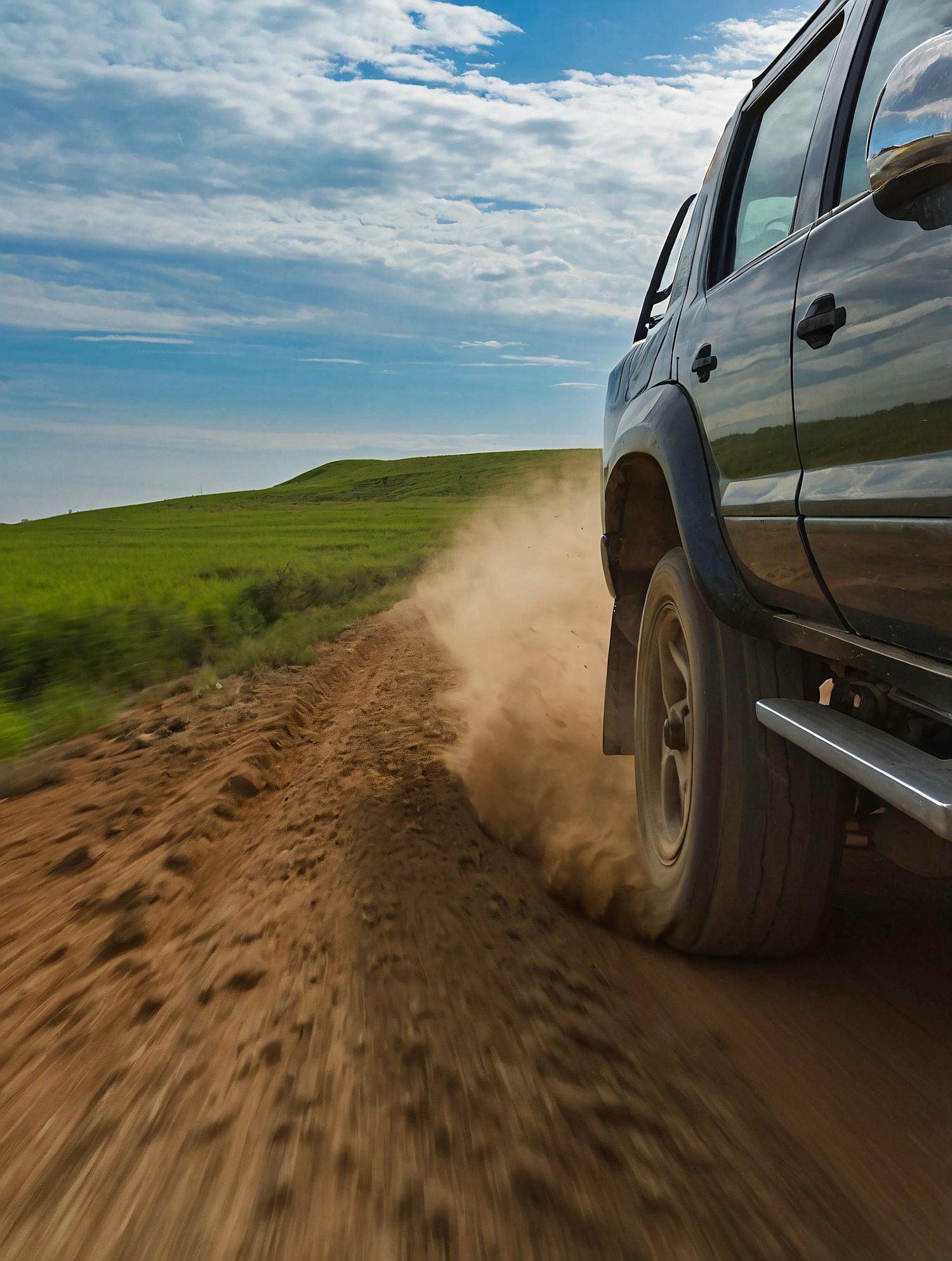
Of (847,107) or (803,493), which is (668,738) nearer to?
(803,493)

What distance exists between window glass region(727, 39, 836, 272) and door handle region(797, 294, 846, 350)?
19.5 inches

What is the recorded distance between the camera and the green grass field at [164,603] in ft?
24.4

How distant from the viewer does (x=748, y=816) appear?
2.51 metres

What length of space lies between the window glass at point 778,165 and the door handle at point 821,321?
19.5 inches

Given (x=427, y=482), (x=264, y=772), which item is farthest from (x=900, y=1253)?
(x=427, y=482)

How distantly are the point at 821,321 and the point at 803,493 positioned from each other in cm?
35

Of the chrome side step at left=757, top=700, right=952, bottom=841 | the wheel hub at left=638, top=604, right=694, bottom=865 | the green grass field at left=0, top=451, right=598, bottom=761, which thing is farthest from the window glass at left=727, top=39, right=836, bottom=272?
the green grass field at left=0, top=451, right=598, bottom=761

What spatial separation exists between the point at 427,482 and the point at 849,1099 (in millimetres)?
73900

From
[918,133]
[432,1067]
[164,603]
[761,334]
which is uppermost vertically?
[918,133]

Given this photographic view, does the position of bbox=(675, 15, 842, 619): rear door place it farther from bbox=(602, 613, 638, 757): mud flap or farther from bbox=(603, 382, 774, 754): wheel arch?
bbox=(602, 613, 638, 757): mud flap

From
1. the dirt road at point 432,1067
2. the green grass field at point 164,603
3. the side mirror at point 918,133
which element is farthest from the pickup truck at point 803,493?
the green grass field at point 164,603

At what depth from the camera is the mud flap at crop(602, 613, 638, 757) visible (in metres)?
3.81

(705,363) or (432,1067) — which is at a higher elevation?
(705,363)

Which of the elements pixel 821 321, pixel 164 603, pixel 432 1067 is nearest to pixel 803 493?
pixel 821 321
